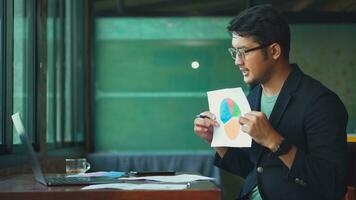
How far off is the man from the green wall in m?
2.69

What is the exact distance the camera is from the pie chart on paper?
1.84 metres

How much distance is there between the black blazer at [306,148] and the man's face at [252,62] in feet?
0.30

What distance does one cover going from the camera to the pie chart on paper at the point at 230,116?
1.84 meters

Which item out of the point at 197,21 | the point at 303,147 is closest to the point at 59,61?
the point at 197,21

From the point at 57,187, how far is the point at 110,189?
0.64 ft

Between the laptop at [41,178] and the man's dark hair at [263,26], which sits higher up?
the man's dark hair at [263,26]

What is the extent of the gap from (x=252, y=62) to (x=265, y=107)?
208 millimetres

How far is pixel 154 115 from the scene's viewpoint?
188 inches

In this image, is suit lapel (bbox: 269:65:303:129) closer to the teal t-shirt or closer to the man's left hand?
the teal t-shirt

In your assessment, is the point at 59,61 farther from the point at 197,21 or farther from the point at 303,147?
the point at 303,147

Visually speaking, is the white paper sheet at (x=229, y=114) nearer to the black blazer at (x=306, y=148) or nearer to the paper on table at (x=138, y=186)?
the black blazer at (x=306, y=148)

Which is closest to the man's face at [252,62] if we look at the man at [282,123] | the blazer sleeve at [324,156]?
the man at [282,123]

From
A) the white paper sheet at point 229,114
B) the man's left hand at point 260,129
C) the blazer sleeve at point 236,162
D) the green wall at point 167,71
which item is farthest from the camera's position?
the green wall at point 167,71

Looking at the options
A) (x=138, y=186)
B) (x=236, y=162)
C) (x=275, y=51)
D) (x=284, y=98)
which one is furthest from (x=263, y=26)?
(x=138, y=186)
